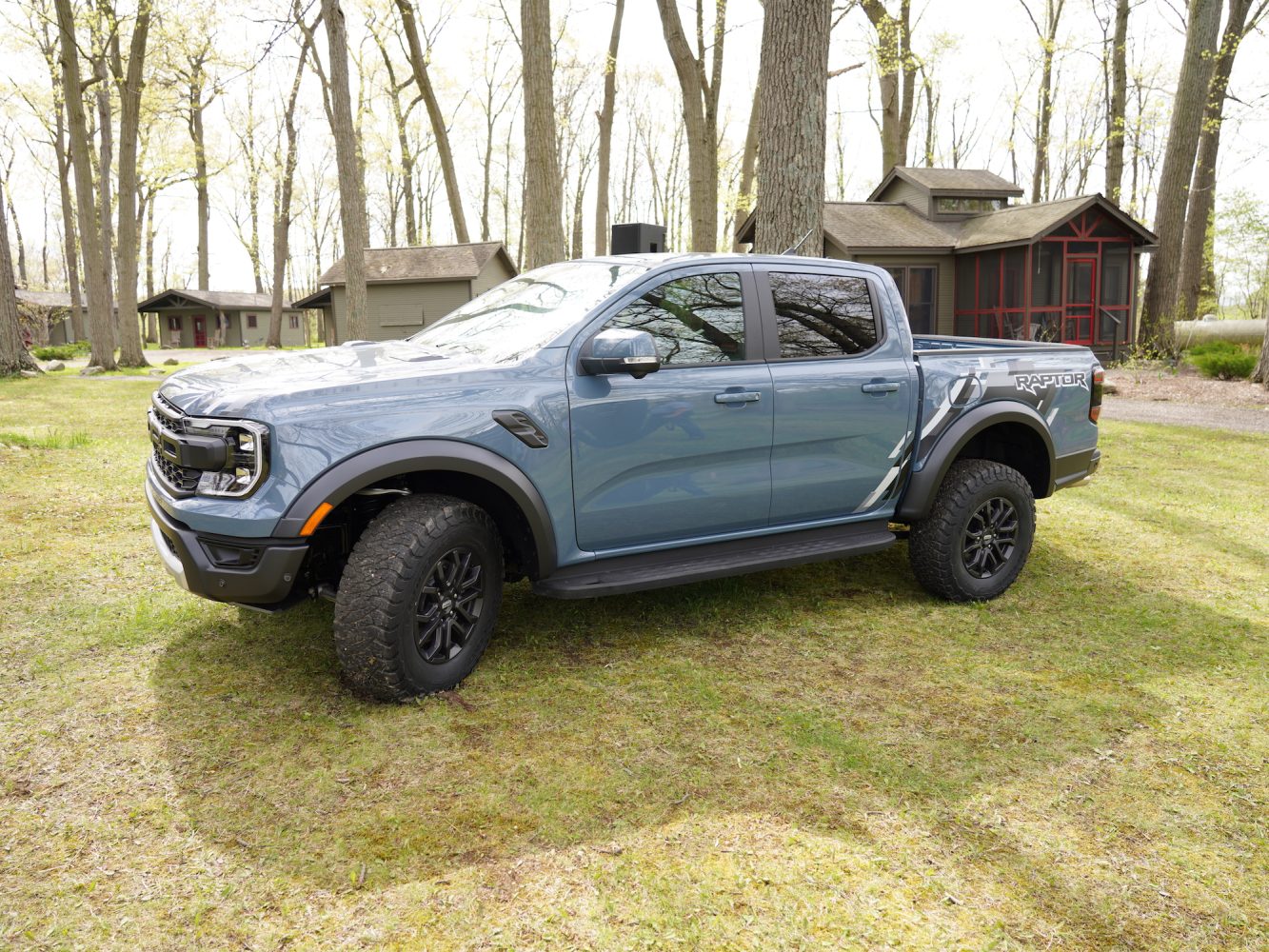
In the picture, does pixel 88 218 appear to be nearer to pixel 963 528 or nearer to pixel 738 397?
pixel 738 397

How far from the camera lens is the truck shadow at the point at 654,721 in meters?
2.95

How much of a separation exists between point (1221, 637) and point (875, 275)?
268 centimetres

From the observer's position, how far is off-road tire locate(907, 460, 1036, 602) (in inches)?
200

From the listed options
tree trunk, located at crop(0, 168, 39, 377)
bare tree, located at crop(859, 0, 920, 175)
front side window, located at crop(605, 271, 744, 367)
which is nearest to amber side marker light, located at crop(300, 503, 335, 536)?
front side window, located at crop(605, 271, 744, 367)

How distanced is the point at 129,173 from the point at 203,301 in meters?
35.8

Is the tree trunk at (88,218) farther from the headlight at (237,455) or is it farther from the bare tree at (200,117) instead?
the headlight at (237,455)

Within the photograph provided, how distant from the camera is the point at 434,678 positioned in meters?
3.76

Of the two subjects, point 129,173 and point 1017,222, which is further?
point 1017,222

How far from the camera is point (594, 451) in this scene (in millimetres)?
4000

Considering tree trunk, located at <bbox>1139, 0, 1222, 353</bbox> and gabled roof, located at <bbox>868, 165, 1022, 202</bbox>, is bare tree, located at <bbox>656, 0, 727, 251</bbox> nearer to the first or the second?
gabled roof, located at <bbox>868, 165, 1022, 202</bbox>

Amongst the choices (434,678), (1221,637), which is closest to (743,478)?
(434,678)

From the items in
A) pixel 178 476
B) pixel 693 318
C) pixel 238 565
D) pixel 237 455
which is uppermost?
pixel 693 318

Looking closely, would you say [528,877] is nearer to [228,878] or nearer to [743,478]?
[228,878]

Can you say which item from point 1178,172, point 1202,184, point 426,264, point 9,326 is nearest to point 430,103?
point 426,264
